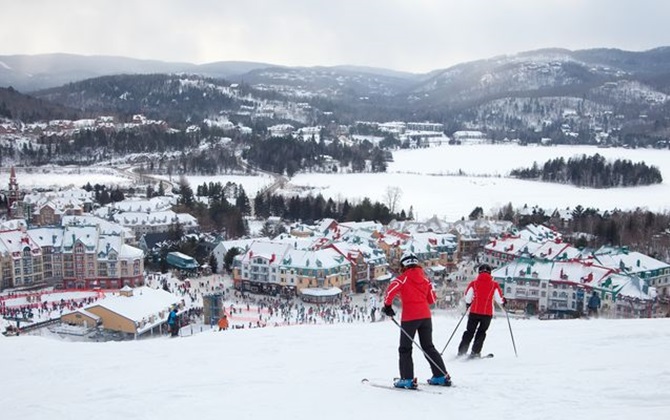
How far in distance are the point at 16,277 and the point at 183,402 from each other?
93.8ft

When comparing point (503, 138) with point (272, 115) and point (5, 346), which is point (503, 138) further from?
point (5, 346)

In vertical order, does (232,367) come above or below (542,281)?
above

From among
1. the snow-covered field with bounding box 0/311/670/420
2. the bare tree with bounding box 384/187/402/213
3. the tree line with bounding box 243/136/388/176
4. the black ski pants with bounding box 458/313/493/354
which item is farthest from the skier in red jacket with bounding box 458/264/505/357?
the tree line with bounding box 243/136/388/176

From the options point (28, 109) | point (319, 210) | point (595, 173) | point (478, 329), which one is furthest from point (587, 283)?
point (28, 109)

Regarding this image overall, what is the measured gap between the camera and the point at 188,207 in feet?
159

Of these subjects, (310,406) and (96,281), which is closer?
(310,406)

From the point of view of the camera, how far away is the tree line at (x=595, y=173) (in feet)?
229

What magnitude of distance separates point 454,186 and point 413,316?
63045mm

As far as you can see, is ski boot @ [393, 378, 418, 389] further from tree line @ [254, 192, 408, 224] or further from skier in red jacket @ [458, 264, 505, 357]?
tree line @ [254, 192, 408, 224]

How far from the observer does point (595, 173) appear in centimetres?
7275

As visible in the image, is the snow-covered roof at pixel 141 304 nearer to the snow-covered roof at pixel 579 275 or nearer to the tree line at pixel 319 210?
the snow-covered roof at pixel 579 275

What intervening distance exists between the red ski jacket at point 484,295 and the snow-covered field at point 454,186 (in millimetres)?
42676

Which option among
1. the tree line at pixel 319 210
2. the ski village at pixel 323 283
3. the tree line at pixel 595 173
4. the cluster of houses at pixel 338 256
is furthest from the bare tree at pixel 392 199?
the tree line at pixel 595 173

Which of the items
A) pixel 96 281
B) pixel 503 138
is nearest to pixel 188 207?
pixel 96 281
